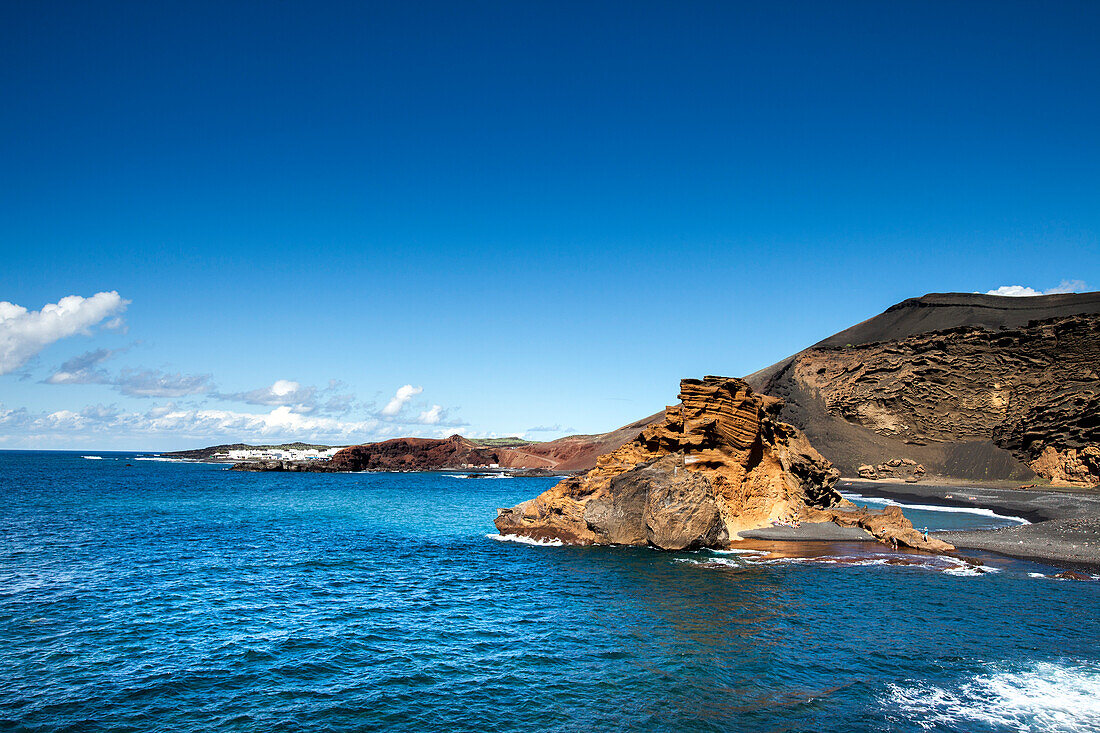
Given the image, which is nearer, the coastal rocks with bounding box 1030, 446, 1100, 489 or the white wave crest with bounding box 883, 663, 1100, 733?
the white wave crest with bounding box 883, 663, 1100, 733

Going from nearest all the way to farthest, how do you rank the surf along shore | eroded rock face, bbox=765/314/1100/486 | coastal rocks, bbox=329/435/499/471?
1. the surf along shore
2. eroded rock face, bbox=765/314/1100/486
3. coastal rocks, bbox=329/435/499/471

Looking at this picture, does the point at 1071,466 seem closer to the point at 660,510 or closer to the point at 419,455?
the point at 660,510

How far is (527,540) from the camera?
1427 inches

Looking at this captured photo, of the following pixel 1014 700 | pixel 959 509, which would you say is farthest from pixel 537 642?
pixel 959 509

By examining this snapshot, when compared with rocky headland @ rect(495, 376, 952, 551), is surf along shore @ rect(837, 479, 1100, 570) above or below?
below

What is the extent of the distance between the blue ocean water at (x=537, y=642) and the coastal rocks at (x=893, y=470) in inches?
2517

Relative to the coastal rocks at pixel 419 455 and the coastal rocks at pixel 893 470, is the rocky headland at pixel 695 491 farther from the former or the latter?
the coastal rocks at pixel 419 455

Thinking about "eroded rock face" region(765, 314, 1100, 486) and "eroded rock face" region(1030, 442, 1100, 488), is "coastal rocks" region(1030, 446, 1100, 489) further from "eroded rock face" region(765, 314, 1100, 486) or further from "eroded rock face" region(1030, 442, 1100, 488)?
"eroded rock face" region(765, 314, 1100, 486)

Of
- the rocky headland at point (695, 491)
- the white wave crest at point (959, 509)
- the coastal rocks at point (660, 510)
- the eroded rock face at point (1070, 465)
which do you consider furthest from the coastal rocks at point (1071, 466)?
the coastal rocks at point (660, 510)

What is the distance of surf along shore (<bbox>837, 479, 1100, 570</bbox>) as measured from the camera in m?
30.3

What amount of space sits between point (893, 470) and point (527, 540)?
7267 centimetres

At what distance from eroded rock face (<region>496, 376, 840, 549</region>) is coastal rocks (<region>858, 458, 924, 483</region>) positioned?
5600 cm

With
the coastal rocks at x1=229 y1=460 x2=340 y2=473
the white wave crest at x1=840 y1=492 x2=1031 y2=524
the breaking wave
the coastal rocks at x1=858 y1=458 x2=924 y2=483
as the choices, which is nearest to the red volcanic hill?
the coastal rocks at x1=229 y1=460 x2=340 y2=473

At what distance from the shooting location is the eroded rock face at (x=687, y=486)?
3186cm
